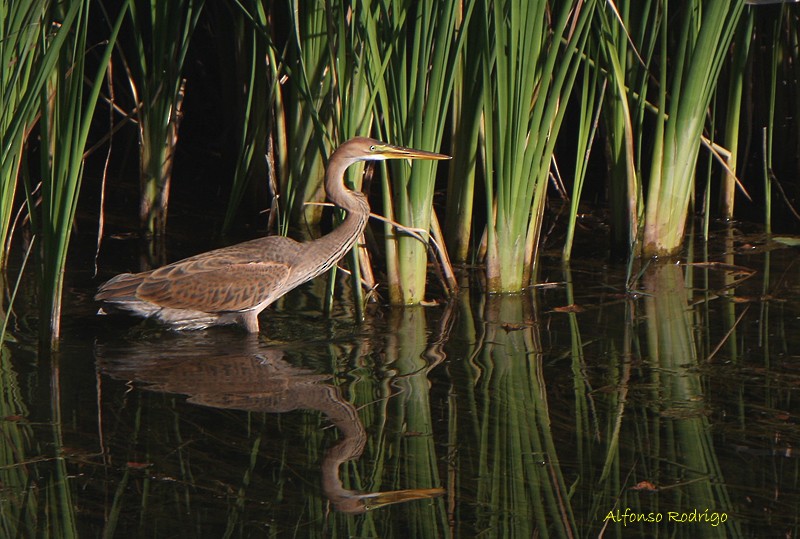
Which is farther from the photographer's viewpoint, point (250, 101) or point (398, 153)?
point (250, 101)

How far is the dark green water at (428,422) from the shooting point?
150 inches

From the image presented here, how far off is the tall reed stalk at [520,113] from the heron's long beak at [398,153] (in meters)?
0.42

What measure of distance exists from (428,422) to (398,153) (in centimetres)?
181

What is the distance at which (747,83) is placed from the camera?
339 inches

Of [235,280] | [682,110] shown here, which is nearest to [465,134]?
[682,110]

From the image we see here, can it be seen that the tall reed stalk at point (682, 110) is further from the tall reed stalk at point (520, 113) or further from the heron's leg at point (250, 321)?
the heron's leg at point (250, 321)

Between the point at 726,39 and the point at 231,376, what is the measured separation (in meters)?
3.70

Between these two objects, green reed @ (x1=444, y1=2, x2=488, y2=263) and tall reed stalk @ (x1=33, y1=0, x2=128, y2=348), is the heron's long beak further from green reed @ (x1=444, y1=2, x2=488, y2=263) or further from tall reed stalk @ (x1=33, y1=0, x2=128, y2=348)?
tall reed stalk @ (x1=33, y1=0, x2=128, y2=348)

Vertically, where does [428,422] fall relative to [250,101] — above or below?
below

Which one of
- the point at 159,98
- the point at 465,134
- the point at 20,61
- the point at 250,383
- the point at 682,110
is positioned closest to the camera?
the point at 20,61

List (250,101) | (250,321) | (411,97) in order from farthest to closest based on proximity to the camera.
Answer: (250,101) → (250,321) → (411,97)

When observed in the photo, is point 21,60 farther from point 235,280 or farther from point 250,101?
point 250,101

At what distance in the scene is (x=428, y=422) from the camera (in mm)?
4695

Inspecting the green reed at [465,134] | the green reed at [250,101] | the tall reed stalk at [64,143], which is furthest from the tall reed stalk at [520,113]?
the tall reed stalk at [64,143]
